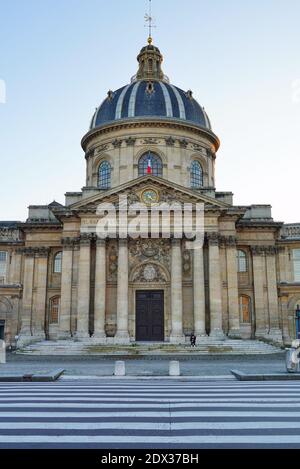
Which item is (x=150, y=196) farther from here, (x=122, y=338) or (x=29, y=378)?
(x=29, y=378)

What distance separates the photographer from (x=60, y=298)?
41.5 metres

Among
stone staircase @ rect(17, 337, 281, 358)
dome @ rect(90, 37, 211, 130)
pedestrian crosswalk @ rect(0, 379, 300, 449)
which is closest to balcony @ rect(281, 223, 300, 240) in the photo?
stone staircase @ rect(17, 337, 281, 358)

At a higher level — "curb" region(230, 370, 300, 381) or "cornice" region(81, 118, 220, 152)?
"cornice" region(81, 118, 220, 152)

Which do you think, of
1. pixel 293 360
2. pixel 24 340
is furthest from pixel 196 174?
pixel 293 360

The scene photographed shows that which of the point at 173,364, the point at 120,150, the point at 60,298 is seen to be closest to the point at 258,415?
the point at 173,364

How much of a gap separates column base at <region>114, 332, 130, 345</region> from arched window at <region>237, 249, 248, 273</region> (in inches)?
460

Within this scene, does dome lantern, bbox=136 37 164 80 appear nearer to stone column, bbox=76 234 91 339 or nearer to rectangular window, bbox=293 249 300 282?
stone column, bbox=76 234 91 339

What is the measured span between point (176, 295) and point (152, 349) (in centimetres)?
515

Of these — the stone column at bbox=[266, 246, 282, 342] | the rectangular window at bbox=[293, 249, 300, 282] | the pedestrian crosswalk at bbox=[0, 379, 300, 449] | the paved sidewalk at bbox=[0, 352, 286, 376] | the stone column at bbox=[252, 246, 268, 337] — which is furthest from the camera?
the rectangular window at bbox=[293, 249, 300, 282]

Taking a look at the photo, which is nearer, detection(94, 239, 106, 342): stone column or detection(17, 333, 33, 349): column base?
detection(94, 239, 106, 342): stone column

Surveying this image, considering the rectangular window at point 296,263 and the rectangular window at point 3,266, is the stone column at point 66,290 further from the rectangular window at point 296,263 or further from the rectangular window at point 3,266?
the rectangular window at point 296,263

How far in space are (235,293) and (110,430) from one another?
3207 cm

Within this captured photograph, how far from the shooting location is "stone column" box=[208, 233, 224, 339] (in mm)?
37500

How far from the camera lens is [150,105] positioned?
159ft
